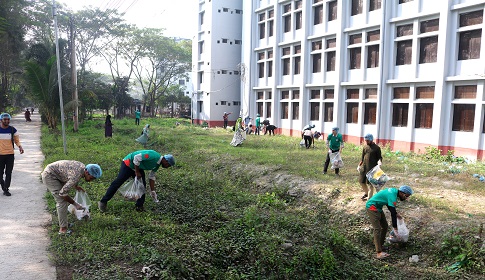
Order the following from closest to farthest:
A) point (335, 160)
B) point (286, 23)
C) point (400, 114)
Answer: point (335, 160) < point (400, 114) < point (286, 23)

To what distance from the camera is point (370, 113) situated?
19.8m

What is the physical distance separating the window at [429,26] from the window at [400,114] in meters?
3.38

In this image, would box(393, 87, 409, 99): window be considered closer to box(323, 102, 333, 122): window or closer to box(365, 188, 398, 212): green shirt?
box(323, 102, 333, 122): window

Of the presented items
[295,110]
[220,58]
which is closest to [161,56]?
[220,58]

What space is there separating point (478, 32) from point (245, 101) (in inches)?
713

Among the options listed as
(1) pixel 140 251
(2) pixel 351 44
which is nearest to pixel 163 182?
(1) pixel 140 251

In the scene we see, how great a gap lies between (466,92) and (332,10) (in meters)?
9.43

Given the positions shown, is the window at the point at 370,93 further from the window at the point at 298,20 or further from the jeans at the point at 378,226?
the jeans at the point at 378,226

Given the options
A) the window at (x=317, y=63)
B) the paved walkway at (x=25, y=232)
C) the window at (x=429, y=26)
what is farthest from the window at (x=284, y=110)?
the paved walkway at (x=25, y=232)

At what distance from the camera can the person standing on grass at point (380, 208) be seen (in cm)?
627

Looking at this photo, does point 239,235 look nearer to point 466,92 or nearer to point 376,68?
point 466,92

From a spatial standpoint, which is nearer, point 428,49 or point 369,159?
point 369,159

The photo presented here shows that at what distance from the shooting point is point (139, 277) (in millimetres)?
4957

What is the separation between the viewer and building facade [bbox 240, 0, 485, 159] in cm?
1538
